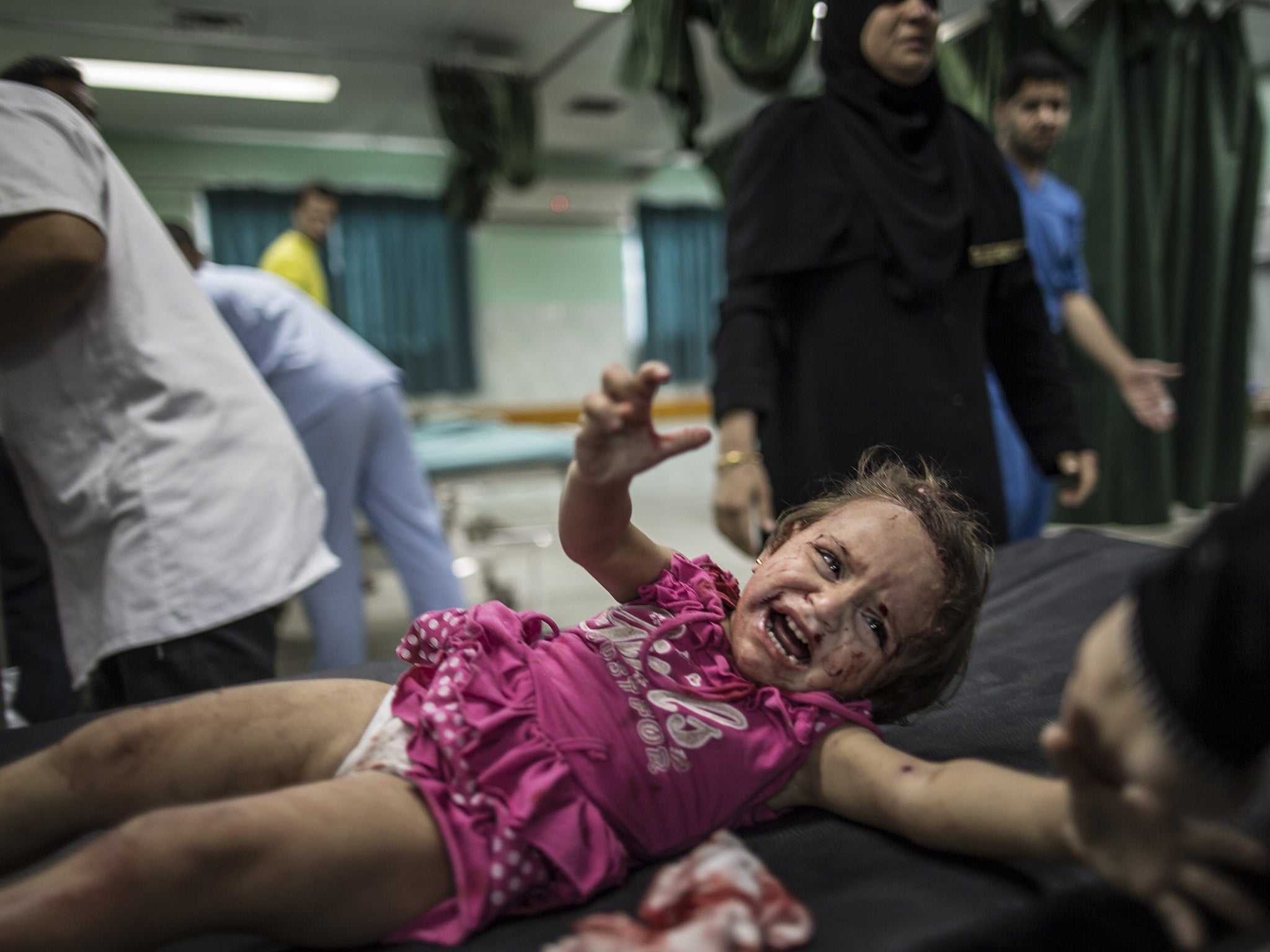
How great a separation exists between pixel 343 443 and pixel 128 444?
3.86ft

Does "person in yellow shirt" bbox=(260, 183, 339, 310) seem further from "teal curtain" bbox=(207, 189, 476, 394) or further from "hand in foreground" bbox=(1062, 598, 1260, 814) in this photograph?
"hand in foreground" bbox=(1062, 598, 1260, 814)

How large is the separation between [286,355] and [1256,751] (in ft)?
7.10

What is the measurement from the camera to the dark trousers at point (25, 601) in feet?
5.63

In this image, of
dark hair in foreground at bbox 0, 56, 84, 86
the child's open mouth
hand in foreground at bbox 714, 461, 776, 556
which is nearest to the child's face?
the child's open mouth

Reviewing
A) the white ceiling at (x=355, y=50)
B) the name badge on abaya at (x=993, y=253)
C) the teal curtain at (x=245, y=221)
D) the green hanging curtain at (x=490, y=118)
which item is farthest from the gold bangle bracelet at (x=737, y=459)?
the teal curtain at (x=245, y=221)

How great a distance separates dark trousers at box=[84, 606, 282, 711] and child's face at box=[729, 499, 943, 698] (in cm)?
72

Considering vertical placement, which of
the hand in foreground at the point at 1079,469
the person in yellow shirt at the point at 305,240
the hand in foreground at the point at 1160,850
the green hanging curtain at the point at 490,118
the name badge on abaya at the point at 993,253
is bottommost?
the hand in foreground at the point at 1160,850

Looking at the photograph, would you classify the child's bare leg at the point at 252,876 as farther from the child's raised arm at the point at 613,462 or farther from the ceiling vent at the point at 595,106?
the ceiling vent at the point at 595,106

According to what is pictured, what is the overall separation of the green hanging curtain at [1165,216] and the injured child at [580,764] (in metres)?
3.23

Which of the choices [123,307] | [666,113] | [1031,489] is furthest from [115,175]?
[666,113]

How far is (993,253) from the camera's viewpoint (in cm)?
155

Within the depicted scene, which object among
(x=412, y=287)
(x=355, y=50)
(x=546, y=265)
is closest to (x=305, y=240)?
(x=355, y=50)

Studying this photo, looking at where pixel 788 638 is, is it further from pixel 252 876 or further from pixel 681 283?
pixel 681 283

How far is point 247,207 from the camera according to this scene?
20.1 feet
